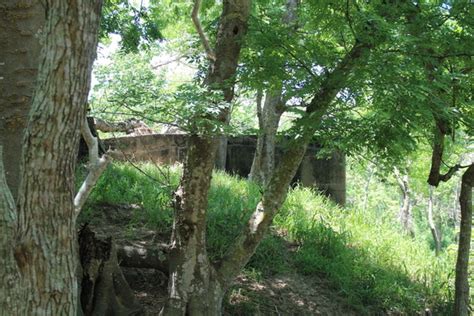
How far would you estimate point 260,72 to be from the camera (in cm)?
453

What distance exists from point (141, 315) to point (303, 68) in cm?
258

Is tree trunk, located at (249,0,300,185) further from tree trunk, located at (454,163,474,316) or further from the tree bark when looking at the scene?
the tree bark

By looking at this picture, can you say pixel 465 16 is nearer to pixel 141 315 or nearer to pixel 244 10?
pixel 244 10

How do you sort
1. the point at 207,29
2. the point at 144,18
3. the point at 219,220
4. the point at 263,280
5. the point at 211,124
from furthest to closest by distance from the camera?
the point at 144,18
the point at 219,220
the point at 263,280
the point at 207,29
the point at 211,124

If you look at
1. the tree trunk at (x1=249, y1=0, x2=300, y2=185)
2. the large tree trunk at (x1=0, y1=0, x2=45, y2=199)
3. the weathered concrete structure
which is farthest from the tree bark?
the weathered concrete structure

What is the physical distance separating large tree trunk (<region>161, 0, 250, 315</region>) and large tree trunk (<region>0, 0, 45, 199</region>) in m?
1.42

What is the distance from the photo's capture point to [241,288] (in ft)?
18.7

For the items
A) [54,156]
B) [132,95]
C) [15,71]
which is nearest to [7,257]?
[54,156]

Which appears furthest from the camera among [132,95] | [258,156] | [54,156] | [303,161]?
[303,161]

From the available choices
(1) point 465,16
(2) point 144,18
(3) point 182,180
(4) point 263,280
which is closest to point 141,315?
(3) point 182,180

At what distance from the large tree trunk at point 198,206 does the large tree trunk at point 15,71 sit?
1.42 meters

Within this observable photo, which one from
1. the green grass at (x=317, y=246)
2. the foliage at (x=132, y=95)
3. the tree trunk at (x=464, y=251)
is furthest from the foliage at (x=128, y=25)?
the tree trunk at (x=464, y=251)

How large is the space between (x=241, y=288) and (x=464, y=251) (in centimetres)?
269

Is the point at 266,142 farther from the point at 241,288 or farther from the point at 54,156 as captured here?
the point at 54,156
